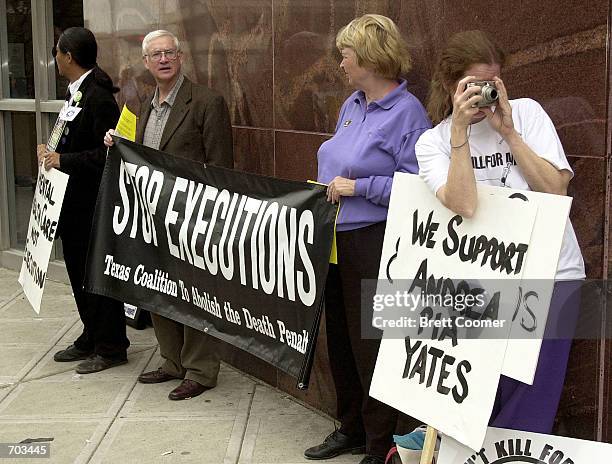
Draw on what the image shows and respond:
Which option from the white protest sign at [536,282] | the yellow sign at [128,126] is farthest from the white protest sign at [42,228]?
the white protest sign at [536,282]

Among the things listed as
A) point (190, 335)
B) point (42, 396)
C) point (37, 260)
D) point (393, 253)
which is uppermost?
point (393, 253)

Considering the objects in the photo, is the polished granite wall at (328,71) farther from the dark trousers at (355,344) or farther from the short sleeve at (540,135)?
the dark trousers at (355,344)

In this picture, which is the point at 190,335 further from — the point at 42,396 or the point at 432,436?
the point at 432,436

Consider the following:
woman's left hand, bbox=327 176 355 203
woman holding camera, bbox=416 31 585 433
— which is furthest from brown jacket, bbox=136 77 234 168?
woman holding camera, bbox=416 31 585 433

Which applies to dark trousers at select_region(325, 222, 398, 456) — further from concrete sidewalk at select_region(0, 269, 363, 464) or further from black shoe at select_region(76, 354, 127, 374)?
black shoe at select_region(76, 354, 127, 374)

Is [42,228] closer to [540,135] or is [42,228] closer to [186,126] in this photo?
[186,126]

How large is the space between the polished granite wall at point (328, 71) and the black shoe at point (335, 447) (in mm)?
499

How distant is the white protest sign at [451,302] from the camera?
3.20 metres

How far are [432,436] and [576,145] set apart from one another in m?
1.18

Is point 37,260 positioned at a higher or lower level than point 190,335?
higher

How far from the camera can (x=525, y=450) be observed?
3301 millimetres

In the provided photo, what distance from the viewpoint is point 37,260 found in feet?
19.7

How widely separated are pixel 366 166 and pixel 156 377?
2.35 metres

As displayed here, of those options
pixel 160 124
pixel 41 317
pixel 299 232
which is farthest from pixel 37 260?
pixel 299 232
